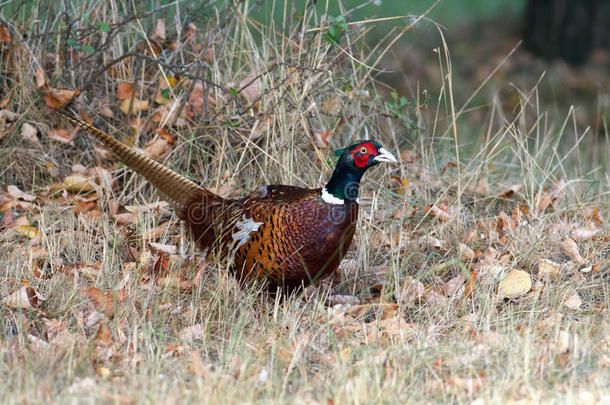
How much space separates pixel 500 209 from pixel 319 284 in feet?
4.67

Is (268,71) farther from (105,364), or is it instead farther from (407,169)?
(105,364)

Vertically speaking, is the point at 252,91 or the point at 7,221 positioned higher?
the point at 252,91

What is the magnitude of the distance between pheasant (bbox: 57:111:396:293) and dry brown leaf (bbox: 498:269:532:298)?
2.55ft

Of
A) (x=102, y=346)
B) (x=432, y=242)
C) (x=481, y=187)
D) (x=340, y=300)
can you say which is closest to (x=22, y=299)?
(x=102, y=346)

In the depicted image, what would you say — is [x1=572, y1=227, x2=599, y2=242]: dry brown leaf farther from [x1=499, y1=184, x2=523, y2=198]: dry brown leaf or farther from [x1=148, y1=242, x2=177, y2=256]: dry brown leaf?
[x1=148, y1=242, x2=177, y2=256]: dry brown leaf

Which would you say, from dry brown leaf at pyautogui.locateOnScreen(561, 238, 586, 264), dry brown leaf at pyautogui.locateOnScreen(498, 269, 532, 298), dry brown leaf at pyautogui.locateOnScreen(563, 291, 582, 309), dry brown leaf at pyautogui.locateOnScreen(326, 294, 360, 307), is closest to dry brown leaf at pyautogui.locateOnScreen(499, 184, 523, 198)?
dry brown leaf at pyautogui.locateOnScreen(561, 238, 586, 264)

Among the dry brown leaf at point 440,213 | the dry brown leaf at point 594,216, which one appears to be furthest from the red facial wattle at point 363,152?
the dry brown leaf at point 594,216

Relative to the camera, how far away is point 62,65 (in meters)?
4.47

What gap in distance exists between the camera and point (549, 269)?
363 centimetres

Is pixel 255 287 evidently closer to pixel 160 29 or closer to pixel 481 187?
pixel 481 187

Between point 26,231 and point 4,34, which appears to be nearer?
point 26,231

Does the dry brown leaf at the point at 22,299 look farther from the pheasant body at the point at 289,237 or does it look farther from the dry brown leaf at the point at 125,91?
the dry brown leaf at the point at 125,91

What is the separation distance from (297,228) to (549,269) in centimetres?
129

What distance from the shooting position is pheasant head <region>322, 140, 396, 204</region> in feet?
10.5
